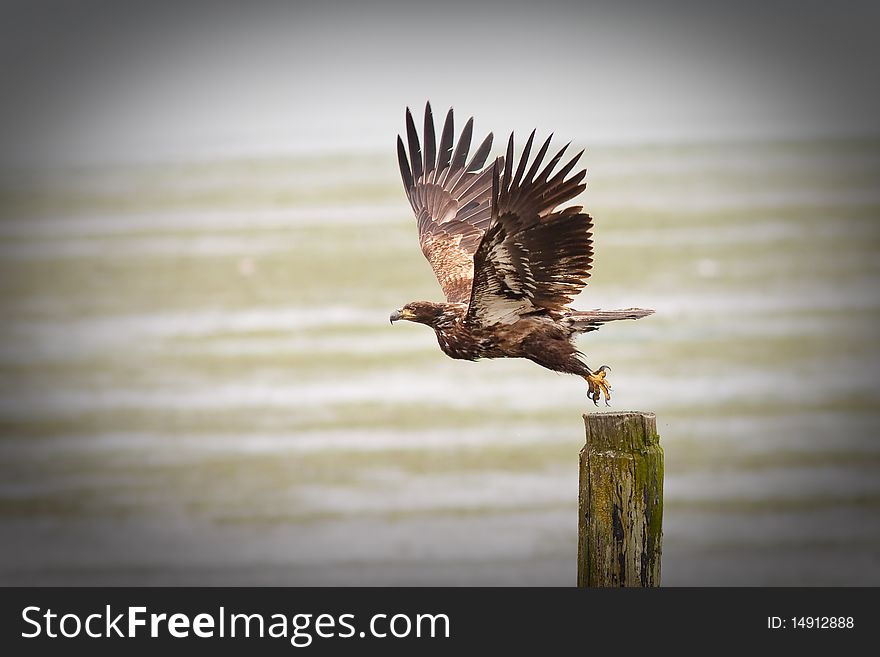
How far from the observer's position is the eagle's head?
8.26 m

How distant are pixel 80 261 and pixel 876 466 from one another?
1894 cm

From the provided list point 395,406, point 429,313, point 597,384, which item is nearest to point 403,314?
point 429,313

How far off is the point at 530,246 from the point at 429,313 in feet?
3.71

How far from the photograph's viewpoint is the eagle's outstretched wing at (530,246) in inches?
284

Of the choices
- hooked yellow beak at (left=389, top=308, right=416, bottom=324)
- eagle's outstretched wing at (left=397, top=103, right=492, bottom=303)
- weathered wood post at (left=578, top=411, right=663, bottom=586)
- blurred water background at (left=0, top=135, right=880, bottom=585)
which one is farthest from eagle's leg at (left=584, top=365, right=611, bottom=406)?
blurred water background at (left=0, top=135, right=880, bottom=585)

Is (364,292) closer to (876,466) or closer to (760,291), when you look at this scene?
(760,291)

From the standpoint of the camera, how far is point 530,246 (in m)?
7.46

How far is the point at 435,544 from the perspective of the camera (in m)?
11.6

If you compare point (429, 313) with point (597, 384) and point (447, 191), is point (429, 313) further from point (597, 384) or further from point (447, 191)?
point (447, 191)

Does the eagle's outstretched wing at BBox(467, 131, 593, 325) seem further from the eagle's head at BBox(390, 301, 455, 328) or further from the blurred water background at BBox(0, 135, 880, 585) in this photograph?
the blurred water background at BBox(0, 135, 880, 585)

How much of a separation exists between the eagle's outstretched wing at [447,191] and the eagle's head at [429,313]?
3.29 ft

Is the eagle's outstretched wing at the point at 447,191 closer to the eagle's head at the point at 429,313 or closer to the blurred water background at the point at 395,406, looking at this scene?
the eagle's head at the point at 429,313
